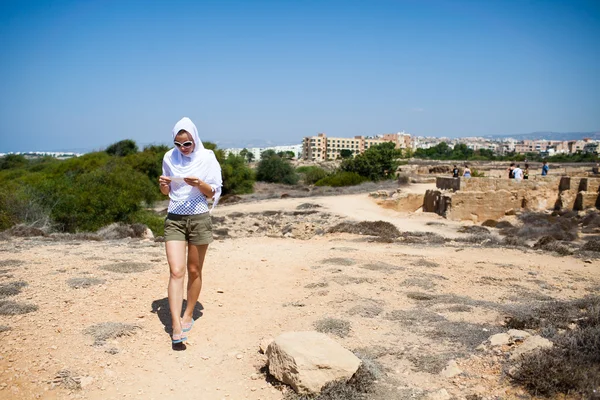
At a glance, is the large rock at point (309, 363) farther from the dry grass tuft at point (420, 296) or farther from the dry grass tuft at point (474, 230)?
the dry grass tuft at point (474, 230)

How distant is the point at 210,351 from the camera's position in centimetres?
414

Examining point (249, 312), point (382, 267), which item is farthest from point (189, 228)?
point (382, 267)

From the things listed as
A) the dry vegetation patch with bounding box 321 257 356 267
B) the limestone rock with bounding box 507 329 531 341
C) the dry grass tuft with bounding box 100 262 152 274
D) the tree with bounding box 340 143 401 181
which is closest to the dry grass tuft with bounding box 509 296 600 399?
the limestone rock with bounding box 507 329 531 341

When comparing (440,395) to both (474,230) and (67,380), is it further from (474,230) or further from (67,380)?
(474,230)

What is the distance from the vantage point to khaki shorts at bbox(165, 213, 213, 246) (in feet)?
13.9

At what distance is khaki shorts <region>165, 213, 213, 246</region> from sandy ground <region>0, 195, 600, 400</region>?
98 cm

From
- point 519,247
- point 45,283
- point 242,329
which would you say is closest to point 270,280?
point 242,329

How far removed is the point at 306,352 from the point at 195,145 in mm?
2174

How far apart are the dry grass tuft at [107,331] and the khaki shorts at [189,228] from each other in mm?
1001

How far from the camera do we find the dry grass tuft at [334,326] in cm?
461

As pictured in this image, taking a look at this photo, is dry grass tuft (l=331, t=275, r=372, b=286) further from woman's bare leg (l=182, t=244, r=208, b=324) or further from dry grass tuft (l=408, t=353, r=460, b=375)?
woman's bare leg (l=182, t=244, r=208, b=324)

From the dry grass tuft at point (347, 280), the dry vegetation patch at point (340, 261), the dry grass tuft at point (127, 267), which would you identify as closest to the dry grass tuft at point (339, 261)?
the dry vegetation patch at point (340, 261)

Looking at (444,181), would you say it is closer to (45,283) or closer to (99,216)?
(99,216)

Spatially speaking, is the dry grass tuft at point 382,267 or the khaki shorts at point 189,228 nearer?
the khaki shorts at point 189,228
